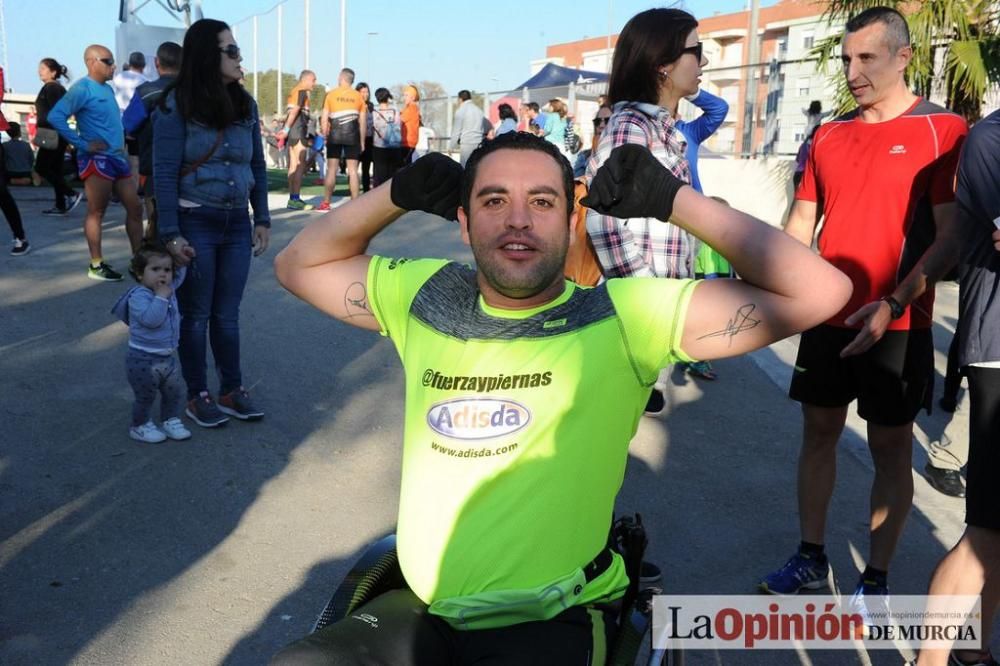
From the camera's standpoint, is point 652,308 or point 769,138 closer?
point 652,308

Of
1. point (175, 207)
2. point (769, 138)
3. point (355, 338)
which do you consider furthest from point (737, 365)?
point (769, 138)

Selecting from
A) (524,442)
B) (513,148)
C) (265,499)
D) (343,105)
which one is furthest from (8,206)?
(524,442)

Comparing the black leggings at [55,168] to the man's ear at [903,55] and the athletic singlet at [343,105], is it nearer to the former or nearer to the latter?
the athletic singlet at [343,105]

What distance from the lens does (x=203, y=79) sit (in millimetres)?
4645

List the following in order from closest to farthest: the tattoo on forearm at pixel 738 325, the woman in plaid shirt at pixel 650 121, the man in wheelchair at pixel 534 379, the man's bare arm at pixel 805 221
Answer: the man in wheelchair at pixel 534 379 → the tattoo on forearm at pixel 738 325 → the woman in plaid shirt at pixel 650 121 → the man's bare arm at pixel 805 221

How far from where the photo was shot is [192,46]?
461 centimetres

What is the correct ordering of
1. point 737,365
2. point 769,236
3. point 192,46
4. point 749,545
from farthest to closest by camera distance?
point 737,365
point 192,46
point 749,545
point 769,236

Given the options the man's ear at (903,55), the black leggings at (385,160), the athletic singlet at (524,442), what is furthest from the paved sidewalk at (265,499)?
the black leggings at (385,160)

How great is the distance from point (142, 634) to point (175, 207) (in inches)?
90.8

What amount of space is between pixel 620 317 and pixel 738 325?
299 mm

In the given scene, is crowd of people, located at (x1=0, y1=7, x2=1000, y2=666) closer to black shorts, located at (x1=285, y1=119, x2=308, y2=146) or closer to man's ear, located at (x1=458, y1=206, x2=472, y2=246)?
man's ear, located at (x1=458, y1=206, x2=472, y2=246)

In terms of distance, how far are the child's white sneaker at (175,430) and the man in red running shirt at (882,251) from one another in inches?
118

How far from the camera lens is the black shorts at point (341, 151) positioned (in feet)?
42.9

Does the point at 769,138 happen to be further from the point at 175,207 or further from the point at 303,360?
the point at 175,207
